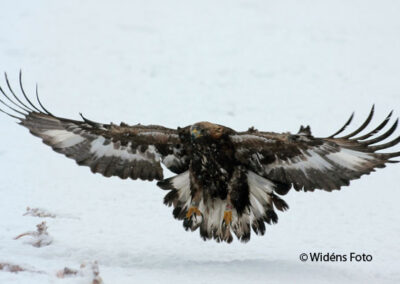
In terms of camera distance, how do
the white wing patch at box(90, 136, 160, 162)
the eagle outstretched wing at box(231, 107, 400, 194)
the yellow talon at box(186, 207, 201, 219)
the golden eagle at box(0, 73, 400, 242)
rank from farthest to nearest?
the white wing patch at box(90, 136, 160, 162)
the yellow talon at box(186, 207, 201, 219)
the golden eagle at box(0, 73, 400, 242)
the eagle outstretched wing at box(231, 107, 400, 194)

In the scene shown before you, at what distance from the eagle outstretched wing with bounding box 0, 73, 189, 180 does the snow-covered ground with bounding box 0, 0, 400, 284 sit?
94 centimetres

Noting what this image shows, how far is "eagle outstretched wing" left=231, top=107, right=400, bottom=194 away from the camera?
7.79m

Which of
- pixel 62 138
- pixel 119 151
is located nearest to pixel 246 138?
pixel 119 151

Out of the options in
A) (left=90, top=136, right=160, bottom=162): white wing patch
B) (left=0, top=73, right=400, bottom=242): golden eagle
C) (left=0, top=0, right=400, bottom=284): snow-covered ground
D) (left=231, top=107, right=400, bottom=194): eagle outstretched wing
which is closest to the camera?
(left=231, top=107, right=400, bottom=194): eagle outstretched wing

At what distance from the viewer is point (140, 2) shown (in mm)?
19453

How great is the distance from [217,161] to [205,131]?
1.21 ft

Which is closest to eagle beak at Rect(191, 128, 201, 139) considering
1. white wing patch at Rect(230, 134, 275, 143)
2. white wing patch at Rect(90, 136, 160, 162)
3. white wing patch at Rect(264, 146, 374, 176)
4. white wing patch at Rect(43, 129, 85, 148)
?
white wing patch at Rect(230, 134, 275, 143)

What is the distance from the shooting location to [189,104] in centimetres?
1440

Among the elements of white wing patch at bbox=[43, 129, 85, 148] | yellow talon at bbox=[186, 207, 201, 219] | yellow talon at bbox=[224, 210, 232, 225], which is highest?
white wing patch at bbox=[43, 129, 85, 148]

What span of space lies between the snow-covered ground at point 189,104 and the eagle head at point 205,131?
141 centimetres

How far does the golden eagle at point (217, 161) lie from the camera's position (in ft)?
26.1

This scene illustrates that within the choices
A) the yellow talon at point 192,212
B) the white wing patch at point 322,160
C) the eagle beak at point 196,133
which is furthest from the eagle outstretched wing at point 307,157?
the yellow talon at point 192,212

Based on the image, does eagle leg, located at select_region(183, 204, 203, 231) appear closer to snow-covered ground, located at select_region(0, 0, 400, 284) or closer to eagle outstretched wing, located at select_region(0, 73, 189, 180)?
snow-covered ground, located at select_region(0, 0, 400, 284)

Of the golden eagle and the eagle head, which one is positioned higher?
the eagle head
